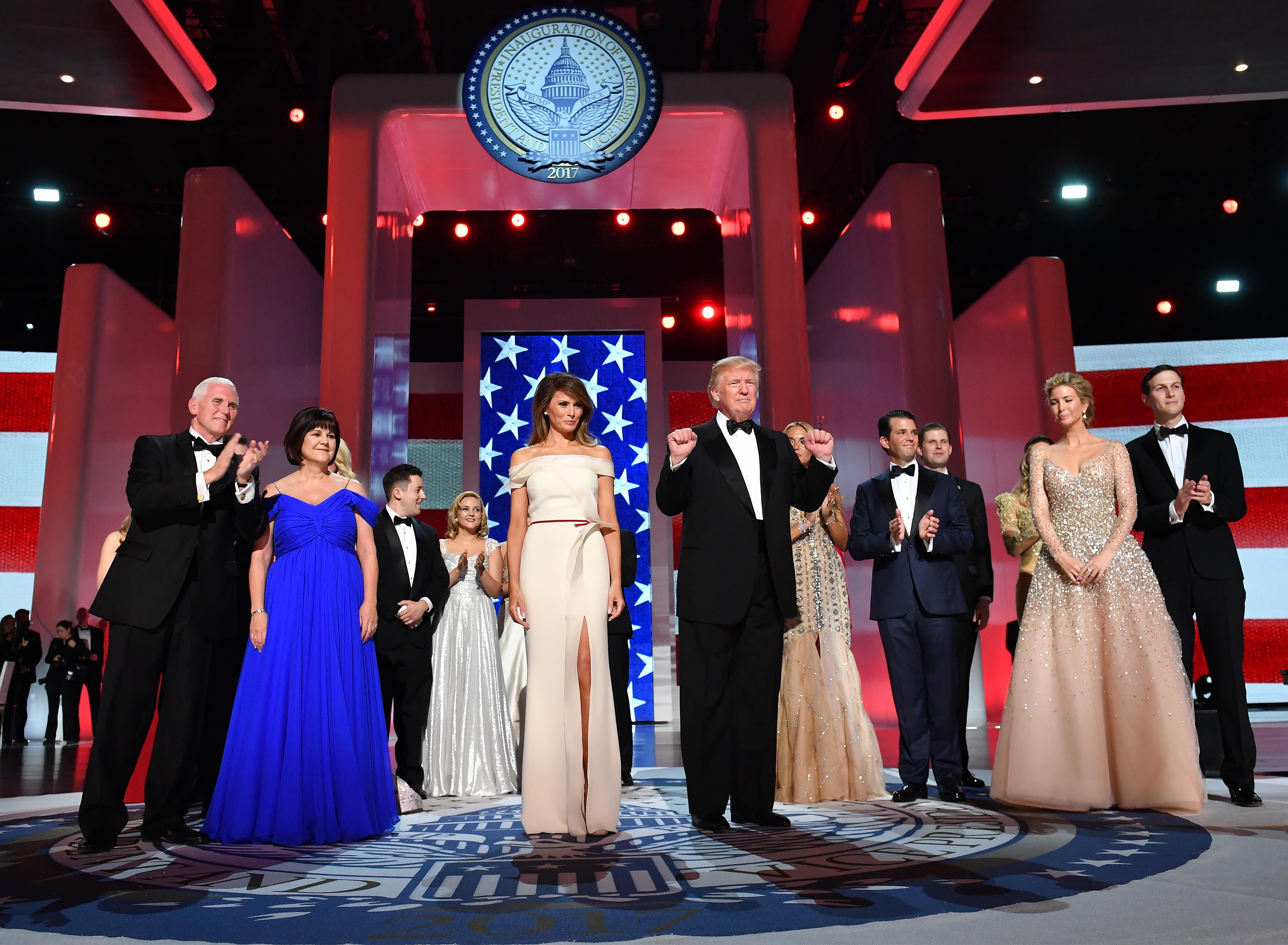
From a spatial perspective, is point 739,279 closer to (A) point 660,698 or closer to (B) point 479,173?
(B) point 479,173

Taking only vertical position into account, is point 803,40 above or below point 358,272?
above

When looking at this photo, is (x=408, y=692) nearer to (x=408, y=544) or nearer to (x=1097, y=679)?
(x=408, y=544)

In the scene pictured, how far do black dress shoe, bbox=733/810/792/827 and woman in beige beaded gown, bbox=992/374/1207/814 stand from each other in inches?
36.6

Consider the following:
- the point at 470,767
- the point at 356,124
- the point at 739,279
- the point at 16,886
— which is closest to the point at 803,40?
the point at 739,279

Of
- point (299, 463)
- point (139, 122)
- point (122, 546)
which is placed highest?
point (139, 122)

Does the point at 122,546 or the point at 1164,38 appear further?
the point at 1164,38

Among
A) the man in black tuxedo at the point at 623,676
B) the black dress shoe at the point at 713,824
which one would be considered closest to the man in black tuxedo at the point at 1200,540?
the black dress shoe at the point at 713,824

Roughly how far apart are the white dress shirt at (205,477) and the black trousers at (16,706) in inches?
304

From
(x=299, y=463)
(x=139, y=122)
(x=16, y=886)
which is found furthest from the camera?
(x=139, y=122)

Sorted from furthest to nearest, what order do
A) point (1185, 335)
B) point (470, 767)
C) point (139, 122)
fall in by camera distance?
1. point (1185, 335)
2. point (139, 122)
3. point (470, 767)

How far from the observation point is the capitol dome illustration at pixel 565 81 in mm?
6488

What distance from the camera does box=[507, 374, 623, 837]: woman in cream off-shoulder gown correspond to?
316cm

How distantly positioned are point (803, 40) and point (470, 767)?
8332 mm

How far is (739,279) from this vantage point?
24.5ft
